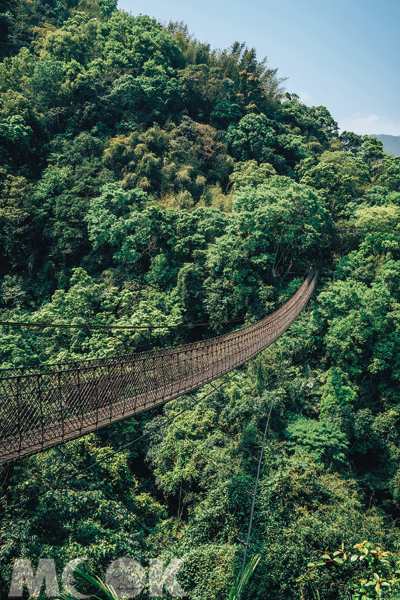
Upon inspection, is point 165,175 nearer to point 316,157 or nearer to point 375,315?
point 316,157

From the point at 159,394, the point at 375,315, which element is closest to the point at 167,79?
the point at 375,315

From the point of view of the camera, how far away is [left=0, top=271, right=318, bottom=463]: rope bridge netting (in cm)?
353

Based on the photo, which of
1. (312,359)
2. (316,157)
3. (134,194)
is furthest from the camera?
(316,157)

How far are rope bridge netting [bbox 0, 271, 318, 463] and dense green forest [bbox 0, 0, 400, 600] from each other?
2.12 meters

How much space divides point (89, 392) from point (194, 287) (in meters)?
9.69

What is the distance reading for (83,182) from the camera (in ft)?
51.4

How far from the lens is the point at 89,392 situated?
14.5 ft

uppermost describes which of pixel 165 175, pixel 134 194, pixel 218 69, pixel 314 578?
pixel 218 69

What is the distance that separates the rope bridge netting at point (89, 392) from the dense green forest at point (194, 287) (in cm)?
212

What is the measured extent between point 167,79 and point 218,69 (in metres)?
4.61

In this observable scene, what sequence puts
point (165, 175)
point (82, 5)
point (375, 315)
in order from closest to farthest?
point (375, 315)
point (165, 175)
point (82, 5)

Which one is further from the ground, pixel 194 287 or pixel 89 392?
pixel 194 287

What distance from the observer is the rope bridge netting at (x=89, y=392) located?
353cm

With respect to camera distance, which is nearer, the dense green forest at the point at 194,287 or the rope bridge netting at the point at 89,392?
the rope bridge netting at the point at 89,392
